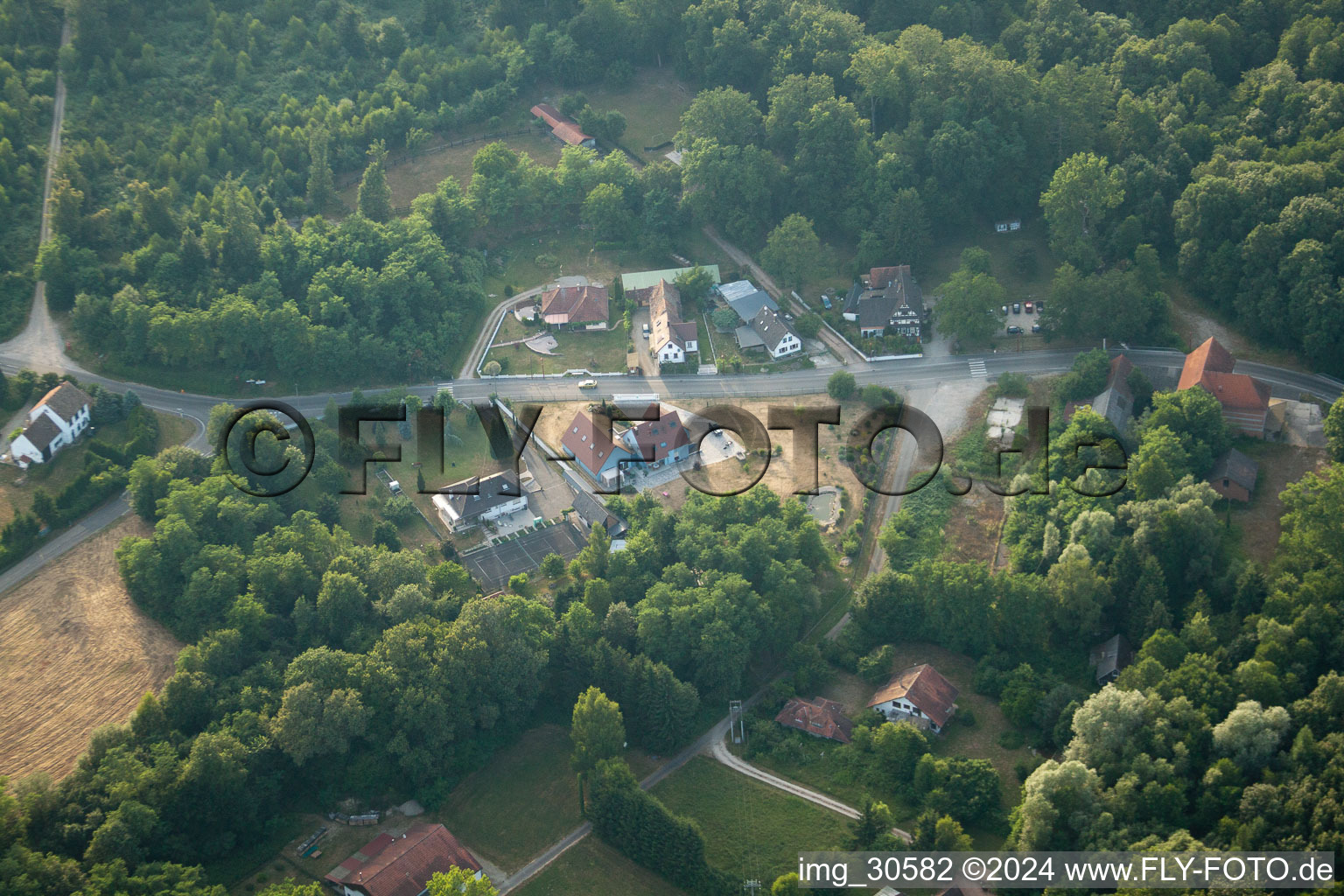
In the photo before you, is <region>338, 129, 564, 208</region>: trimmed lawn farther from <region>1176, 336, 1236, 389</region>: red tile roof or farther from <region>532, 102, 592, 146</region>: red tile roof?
<region>1176, 336, 1236, 389</region>: red tile roof

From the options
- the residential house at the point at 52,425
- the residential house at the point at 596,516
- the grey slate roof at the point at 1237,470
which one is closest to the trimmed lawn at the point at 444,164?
the residential house at the point at 52,425

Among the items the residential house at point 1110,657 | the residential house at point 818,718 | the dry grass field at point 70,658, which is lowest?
the residential house at point 818,718

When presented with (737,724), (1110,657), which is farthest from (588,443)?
(1110,657)

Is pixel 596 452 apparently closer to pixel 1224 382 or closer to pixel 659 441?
pixel 659 441

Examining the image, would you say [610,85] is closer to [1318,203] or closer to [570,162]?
[570,162]

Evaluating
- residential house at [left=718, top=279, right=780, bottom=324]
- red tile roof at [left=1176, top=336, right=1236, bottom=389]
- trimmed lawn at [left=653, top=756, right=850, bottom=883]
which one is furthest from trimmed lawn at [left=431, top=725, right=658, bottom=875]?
red tile roof at [left=1176, top=336, right=1236, bottom=389]

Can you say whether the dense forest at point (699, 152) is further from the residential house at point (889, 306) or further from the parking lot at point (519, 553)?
the parking lot at point (519, 553)
